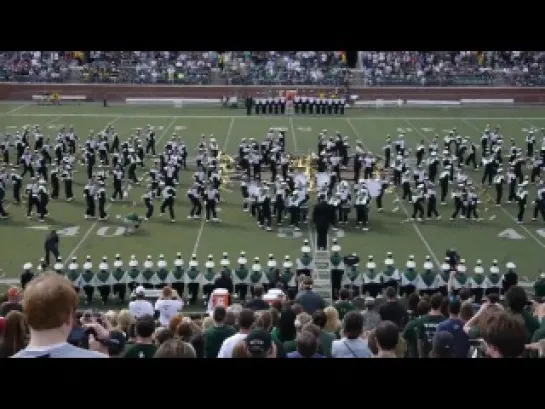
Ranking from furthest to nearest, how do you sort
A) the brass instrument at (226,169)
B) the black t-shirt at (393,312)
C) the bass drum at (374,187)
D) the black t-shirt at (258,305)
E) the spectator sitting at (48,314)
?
the brass instrument at (226,169) < the bass drum at (374,187) < the black t-shirt at (258,305) < the black t-shirt at (393,312) < the spectator sitting at (48,314)

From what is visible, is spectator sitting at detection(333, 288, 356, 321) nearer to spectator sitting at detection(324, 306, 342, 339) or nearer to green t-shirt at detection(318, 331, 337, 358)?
spectator sitting at detection(324, 306, 342, 339)

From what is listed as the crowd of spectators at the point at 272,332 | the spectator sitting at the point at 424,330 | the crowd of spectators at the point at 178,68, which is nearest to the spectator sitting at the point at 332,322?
the crowd of spectators at the point at 272,332

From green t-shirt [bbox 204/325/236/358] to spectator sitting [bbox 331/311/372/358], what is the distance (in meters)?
0.95

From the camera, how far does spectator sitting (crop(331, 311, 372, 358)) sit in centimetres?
577

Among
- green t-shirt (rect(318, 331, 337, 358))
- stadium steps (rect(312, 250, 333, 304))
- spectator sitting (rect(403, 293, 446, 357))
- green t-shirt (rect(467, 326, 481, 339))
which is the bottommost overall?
stadium steps (rect(312, 250, 333, 304))

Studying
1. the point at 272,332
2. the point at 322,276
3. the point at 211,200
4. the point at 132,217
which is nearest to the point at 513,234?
the point at 322,276

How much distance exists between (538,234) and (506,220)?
3.96 ft

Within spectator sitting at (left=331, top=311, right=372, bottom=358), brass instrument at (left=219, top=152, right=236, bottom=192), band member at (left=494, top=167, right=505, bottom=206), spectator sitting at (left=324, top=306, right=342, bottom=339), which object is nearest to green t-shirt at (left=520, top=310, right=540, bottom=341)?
spectator sitting at (left=324, top=306, right=342, bottom=339)

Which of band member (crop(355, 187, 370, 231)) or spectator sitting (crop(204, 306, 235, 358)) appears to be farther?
band member (crop(355, 187, 370, 231))

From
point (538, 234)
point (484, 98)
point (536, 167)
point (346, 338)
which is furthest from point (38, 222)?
point (484, 98)

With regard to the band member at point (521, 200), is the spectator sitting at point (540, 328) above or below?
above

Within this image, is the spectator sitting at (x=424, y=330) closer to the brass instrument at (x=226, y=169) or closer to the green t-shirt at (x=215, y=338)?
the green t-shirt at (x=215, y=338)

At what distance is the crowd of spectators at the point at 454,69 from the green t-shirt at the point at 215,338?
34.0 meters

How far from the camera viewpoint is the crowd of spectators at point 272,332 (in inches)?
122
